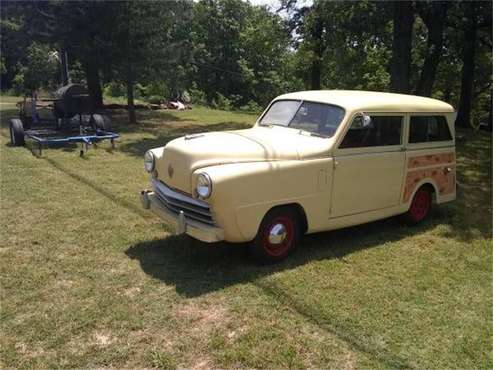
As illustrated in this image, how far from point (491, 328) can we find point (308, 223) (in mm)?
1953

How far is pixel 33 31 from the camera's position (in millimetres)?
16016

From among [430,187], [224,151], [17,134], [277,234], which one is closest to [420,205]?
[430,187]

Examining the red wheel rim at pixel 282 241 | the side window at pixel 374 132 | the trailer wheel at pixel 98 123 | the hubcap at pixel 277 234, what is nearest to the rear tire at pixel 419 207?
the side window at pixel 374 132

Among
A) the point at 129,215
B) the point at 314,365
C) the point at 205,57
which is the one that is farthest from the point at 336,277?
the point at 205,57

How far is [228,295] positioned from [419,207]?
3.52 m

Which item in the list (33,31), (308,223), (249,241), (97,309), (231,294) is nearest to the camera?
(97,309)

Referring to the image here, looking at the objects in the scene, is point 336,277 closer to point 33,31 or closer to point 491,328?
point 491,328

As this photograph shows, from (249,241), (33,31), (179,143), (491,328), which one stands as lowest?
(491,328)

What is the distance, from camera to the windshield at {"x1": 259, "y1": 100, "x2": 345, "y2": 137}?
217 inches

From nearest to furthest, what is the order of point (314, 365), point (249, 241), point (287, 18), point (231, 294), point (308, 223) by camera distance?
point (314, 365) → point (231, 294) → point (249, 241) → point (308, 223) → point (287, 18)

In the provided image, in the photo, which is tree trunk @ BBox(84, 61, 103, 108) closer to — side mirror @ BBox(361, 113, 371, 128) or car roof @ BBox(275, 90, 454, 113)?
car roof @ BBox(275, 90, 454, 113)

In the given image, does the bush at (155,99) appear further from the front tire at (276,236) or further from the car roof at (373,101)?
the front tire at (276,236)

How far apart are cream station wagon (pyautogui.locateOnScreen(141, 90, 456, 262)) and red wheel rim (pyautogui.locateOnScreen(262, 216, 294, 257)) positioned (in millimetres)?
11

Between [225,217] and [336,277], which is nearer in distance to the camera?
[225,217]
